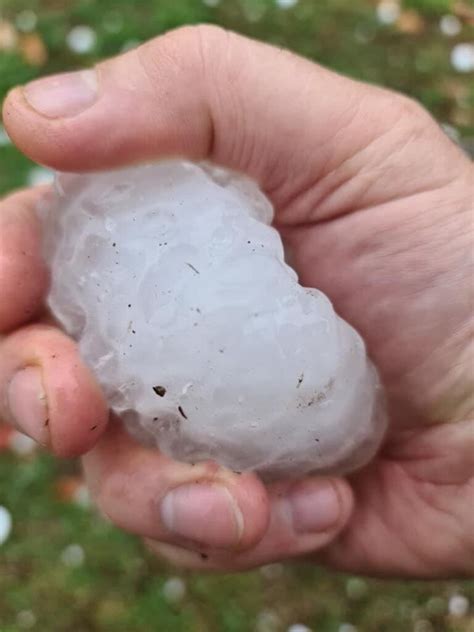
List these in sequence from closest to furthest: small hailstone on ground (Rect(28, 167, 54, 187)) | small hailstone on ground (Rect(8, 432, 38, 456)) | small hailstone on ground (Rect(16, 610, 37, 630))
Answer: small hailstone on ground (Rect(16, 610, 37, 630)), small hailstone on ground (Rect(8, 432, 38, 456)), small hailstone on ground (Rect(28, 167, 54, 187))

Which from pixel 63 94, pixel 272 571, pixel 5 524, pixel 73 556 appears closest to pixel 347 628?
pixel 272 571

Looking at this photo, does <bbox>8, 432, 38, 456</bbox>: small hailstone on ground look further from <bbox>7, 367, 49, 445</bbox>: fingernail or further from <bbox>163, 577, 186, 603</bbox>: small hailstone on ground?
<bbox>7, 367, 49, 445</bbox>: fingernail

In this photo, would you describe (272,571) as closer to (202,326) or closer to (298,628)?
(298,628)

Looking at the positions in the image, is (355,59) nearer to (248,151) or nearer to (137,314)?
(248,151)

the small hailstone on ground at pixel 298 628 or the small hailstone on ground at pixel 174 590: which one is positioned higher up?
the small hailstone on ground at pixel 174 590

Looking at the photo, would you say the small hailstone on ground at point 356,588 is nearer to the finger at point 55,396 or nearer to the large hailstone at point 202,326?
the large hailstone at point 202,326

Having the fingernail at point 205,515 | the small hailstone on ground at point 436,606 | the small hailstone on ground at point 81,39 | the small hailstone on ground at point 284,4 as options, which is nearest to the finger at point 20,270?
the fingernail at point 205,515

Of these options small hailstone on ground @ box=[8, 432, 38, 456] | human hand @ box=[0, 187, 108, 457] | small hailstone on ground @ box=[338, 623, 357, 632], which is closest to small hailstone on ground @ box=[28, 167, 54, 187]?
small hailstone on ground @ box=[8, 432, 38, 456]
